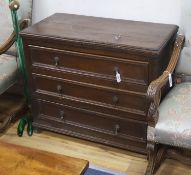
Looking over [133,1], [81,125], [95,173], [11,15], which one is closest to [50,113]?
[81,125]

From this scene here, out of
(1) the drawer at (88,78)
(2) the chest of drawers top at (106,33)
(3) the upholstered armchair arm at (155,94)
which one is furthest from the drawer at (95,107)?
(2) the chest of drawers top at (106,33)

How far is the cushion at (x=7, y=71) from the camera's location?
7.60ft

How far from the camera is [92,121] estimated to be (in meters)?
2.24

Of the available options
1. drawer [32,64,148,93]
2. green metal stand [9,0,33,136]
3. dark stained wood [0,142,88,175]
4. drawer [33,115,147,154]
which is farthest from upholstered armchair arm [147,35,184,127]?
green metal stand [9,0,33,136]

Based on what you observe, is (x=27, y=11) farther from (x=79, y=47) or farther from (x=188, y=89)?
(x=188, y=89)

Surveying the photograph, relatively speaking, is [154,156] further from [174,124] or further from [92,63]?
[92,63]

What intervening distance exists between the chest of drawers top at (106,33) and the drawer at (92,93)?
0.85ft

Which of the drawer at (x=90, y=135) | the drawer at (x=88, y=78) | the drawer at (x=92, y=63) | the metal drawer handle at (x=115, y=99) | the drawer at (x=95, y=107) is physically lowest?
the drawer at (x=90, y=135)

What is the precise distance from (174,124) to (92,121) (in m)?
0.62

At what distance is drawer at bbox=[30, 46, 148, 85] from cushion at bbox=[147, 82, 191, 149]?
195mm

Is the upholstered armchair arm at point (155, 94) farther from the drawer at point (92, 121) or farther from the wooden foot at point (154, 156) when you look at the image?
the drawer at point (92, 121)

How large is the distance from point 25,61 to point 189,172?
3.80 feet

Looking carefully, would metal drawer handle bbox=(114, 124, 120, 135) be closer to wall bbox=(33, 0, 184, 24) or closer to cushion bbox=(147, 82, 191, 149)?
cushion bbox=(147, 82, 191, 149)

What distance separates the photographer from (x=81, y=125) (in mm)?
2285
